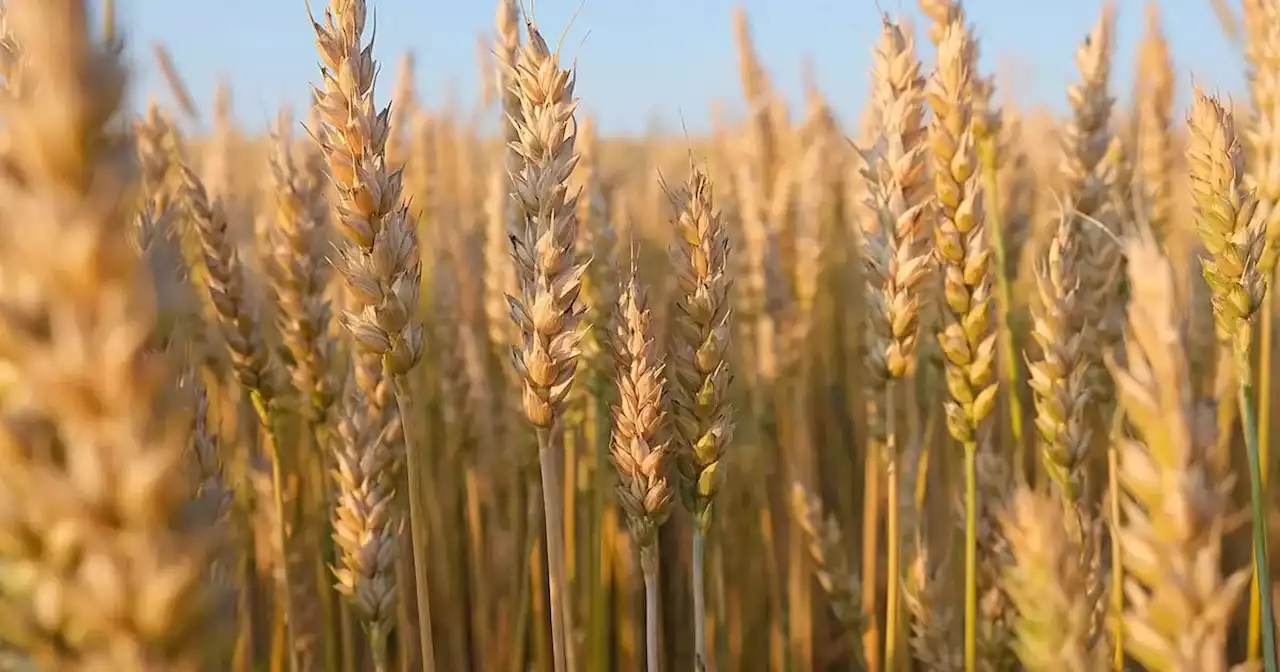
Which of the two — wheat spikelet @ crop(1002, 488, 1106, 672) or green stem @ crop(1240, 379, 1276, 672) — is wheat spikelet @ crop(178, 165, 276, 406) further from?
green stem @ crop(1240, 379, 1276, 672)

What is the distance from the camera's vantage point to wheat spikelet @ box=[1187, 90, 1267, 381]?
0.77 meters

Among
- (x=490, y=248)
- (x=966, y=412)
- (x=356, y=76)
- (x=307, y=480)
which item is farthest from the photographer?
(x=490, y=248)

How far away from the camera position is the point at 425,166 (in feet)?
6.77

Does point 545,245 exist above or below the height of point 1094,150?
below

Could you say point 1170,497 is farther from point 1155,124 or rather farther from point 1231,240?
point 1155,124

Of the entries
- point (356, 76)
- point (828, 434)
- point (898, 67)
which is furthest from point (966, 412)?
point (828, 434)

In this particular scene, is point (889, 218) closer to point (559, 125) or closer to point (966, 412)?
point (966, 412)

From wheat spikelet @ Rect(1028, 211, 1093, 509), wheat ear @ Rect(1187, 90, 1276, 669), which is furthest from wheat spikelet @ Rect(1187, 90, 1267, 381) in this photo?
wheat spikelet @ Rect(1028, 211, 1093, 509)

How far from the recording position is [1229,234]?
2.56 ft

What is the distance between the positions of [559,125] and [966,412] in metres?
0.52

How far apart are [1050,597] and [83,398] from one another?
53 centimetres

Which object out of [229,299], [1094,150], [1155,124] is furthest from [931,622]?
[1155,124]

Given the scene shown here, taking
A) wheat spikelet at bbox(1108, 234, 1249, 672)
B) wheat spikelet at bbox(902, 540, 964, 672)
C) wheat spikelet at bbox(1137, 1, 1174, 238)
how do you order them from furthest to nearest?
wheat spikelet at bbox(1137, 1, 1174, 238)
wheat spikelet at bbox(902, 540, 964, 672)
wheat spikelet at bbox(1108, 234, 1249, 672)

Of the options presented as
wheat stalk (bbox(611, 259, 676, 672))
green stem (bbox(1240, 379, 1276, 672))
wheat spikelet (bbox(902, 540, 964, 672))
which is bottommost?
wheat spikelet (bbox(902, 540, 964, 672))
